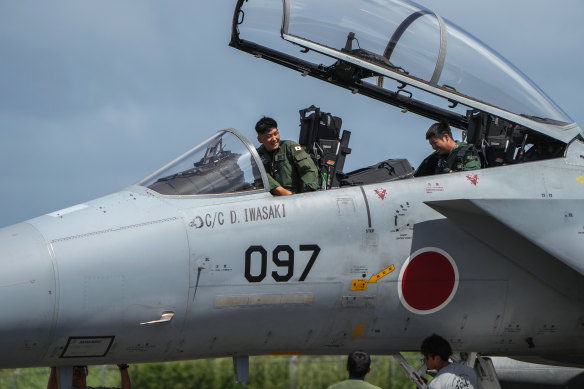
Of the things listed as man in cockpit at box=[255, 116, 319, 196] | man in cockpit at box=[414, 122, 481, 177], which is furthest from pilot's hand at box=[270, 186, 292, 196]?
man in cockpit at box=[414, 122, 481, 177]

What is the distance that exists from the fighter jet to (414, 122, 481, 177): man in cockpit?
0.95 feet

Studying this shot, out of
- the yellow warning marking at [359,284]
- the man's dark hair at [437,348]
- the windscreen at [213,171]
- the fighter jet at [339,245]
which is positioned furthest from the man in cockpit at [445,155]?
the man's dark hair at [437,348]

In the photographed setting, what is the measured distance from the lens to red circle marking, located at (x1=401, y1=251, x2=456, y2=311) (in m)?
7.77

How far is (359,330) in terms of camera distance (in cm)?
772

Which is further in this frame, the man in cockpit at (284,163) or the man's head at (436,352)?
the man in cockpit at (284,163)

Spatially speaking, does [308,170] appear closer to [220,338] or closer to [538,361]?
[220,338]

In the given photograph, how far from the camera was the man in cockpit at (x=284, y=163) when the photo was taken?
318 inches

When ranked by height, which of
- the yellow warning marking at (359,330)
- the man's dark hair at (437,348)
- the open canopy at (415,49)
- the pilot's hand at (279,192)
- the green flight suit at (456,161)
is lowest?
the yellow warning marking at (359,330)

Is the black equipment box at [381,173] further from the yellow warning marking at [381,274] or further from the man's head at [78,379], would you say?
the man's head at [78,379]

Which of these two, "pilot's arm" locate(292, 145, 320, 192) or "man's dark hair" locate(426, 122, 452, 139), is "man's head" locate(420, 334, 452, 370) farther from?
"man's dark hair" locate(426, 122, 452, 139)

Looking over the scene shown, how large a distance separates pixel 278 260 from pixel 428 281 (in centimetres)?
144

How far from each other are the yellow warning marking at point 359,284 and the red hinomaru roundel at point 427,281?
0.34m

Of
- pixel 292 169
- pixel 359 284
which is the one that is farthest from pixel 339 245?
pixel 292 169

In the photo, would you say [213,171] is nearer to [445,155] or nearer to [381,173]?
[381,173]
